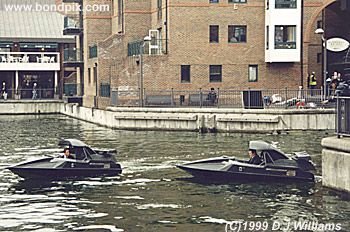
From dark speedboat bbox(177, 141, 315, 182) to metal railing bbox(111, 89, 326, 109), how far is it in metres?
20.3

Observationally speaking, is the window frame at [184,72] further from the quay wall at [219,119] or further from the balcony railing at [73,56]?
the balcony railing at [73,56]

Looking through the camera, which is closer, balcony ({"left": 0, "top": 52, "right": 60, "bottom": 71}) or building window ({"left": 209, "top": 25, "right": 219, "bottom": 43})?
building window ({"left": 209, "top": 25, "right": 219, "bottom": 43})

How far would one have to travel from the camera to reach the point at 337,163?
64.2 feet

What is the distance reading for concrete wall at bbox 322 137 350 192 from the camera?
62.6 ft

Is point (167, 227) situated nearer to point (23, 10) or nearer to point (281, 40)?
point (281, 40)

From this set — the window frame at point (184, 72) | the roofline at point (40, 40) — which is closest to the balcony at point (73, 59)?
the roofline at point (40, 40)

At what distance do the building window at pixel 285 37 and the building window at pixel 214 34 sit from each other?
4055mm

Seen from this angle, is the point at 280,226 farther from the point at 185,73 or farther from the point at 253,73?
the point at 253,73

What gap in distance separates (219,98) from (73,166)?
25.3 m

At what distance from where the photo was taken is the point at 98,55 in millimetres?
57625

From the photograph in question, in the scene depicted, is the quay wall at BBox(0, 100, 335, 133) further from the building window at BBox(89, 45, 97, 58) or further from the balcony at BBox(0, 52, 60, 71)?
the balcony at BBox(0, 52, 60, 71)

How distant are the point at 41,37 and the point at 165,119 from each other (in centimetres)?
4313

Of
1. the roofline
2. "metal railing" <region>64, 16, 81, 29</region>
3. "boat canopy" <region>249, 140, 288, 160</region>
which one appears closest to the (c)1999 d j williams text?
"boat canopy" <region>249, 140, 288, 160</region>

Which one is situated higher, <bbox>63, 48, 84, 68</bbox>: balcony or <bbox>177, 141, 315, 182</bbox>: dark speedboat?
<bbox>63, 48, 84, 68</bbox>: balcony
